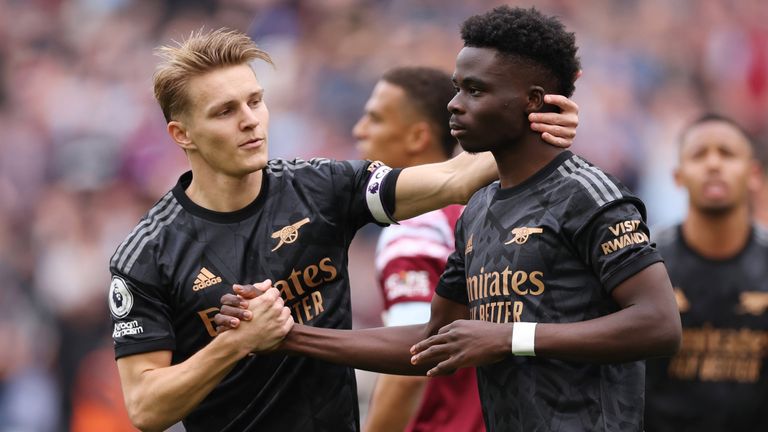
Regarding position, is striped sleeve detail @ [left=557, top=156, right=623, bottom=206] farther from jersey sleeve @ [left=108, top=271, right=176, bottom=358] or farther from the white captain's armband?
jersey sleeve @ [left=108, top=271, right=176, bottom=358]

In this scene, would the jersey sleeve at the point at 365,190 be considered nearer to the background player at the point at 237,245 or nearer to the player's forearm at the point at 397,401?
the background player at the point at 237,245

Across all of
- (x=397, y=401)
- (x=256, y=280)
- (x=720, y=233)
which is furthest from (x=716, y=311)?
(x=256, y=280)

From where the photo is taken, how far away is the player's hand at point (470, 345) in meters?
4.04

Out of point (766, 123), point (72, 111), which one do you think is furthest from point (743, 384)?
point (72, 111)

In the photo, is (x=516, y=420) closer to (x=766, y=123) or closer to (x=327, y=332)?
(x=327, y=332)

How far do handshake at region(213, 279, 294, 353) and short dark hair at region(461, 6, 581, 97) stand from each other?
120cm

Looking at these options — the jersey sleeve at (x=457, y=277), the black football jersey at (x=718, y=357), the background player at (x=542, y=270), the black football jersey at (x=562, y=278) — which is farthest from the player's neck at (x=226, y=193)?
the black football jersey at (x=718, y=357)

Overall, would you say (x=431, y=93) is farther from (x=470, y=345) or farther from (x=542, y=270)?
(x=470, y=345)

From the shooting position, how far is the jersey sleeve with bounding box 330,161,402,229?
5.00m

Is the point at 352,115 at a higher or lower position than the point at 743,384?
higher

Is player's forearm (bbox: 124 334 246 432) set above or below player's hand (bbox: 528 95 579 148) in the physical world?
below

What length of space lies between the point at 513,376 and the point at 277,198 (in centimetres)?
133

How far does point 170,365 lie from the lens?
16.0 ft

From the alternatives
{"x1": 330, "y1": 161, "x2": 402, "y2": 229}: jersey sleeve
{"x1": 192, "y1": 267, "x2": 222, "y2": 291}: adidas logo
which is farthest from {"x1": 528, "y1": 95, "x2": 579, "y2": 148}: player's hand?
{"x1": 192, "y1": 267, "x2": 222, "y2": 291}: adidas logo
